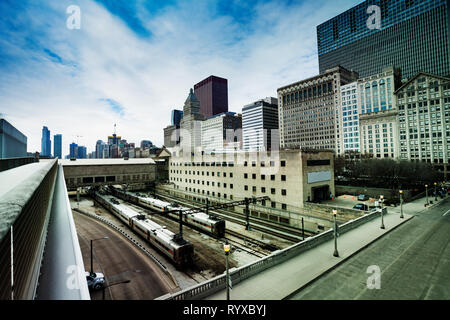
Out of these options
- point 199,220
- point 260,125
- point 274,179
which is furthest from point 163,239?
point 260,125

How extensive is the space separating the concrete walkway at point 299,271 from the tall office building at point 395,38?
5795 inches

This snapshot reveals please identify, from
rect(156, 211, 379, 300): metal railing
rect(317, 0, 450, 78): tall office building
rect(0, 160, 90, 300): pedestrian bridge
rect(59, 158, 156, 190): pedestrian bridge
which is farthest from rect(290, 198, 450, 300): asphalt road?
rect(317, 0, 450, 78): tall office building

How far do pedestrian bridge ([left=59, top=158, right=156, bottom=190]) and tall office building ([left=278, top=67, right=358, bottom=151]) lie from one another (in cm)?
8467

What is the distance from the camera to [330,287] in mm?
14047

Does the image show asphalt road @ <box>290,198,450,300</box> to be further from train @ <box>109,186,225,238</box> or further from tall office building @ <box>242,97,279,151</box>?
tall office building @ <box>242,97,279,151</box>

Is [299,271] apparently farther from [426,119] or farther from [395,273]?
[426,119]

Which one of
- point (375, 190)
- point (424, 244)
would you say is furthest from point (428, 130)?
point (424, 244)

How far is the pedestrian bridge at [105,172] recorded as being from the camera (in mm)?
62844

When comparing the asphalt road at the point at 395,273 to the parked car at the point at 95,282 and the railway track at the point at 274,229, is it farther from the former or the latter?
the parked car at the point at 95,282

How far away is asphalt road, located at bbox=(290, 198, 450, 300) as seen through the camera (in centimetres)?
1326

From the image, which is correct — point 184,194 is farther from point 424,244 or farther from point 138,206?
point 424,244

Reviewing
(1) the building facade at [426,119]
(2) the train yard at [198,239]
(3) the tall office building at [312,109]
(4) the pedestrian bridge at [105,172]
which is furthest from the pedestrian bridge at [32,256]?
(3) the tall office building at [312,109]
